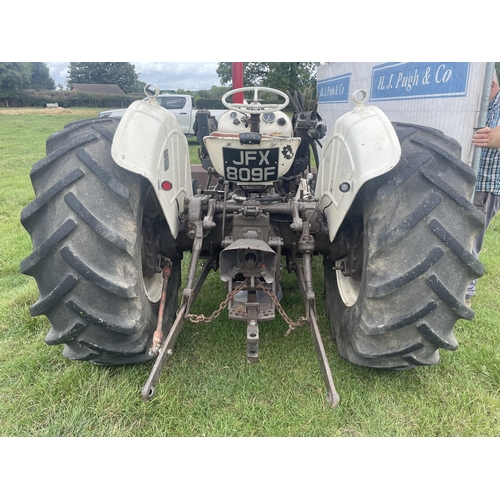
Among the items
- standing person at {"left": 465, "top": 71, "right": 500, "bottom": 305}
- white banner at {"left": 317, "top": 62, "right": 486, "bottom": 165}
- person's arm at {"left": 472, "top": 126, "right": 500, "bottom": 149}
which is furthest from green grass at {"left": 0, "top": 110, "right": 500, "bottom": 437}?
white banner at {"left": 317, "top": 62, "right": 486, "bottom": 165}

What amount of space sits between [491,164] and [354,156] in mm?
1865

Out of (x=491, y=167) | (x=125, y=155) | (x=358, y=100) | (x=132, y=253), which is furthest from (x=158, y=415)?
(x=491, y=167)

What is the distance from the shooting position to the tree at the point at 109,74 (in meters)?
46.3

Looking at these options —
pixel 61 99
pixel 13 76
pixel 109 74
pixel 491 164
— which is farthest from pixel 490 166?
pixel 109 74

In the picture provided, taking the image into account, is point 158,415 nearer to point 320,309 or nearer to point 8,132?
point 320,309

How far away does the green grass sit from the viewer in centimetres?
222

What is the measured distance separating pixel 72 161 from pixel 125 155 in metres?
0.28

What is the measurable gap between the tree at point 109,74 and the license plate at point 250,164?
156 feet

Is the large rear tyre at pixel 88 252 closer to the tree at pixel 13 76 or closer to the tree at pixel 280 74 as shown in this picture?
the tree at pixel 280 74

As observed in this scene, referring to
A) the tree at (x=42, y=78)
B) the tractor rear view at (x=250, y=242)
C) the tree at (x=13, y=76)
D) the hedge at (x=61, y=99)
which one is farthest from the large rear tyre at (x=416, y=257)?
the tree at (x=42, y=78)

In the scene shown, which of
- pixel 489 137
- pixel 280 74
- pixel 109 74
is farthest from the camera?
pixel 109 74

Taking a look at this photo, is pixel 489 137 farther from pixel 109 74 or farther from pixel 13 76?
pixel 109 74


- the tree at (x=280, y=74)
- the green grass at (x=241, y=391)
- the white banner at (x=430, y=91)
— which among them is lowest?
the green grass at (x=241, y=391)

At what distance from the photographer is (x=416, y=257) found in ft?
6.50
